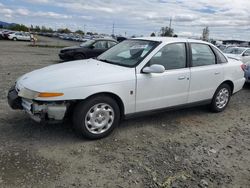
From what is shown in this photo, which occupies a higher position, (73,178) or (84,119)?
(84,119)

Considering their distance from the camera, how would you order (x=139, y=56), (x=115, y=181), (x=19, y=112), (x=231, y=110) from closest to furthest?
1. (x=115, y=181)
2. (x=139, y=56)
3. (x=19, y=112)
4. (x=231, y=110)

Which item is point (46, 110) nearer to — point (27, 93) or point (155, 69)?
point (27, 93)

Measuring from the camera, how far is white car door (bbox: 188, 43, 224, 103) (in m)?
4.80

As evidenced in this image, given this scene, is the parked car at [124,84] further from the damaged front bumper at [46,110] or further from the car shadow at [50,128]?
the car shadow at [50,128]

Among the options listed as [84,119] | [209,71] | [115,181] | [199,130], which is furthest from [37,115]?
[209,71]

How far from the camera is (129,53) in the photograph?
4523 millimetres

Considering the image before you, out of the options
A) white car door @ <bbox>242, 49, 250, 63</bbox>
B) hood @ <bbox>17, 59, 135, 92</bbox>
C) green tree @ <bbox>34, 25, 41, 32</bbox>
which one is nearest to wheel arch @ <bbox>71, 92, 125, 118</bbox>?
hood @ <bbox>17, 59, 135, 92</bbox>

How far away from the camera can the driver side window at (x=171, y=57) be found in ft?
14.2

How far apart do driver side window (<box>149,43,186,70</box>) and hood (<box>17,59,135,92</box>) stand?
594 mm

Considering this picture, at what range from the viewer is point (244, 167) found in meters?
3.37

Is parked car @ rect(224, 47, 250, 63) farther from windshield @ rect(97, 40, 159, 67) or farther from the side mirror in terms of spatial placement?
the side mirror

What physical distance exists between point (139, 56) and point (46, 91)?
5.54 feet

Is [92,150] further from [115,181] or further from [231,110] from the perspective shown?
[231,110]

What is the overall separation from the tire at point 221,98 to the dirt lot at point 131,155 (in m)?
0.58
